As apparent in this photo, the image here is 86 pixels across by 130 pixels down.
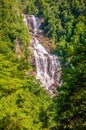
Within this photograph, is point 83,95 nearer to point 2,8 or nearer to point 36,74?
point 36,74

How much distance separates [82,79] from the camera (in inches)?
701

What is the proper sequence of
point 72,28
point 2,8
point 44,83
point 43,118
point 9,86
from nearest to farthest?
point 9,86, point 43,118, point 44,83, point 2,8, point 72,28

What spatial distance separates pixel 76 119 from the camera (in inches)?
714

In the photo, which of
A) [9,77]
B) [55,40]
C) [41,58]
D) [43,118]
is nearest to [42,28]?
[55,40]

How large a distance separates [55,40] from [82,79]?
134873 mm

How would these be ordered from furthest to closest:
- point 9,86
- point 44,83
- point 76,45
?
point 44,83 → point 9,86 → point 76,45

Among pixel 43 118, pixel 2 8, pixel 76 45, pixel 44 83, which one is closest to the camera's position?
pixel 76 45

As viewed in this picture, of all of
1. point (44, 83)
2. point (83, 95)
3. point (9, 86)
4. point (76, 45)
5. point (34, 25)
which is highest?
point (76, 45)

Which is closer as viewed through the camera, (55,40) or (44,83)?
(44,83)

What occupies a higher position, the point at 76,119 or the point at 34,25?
the point at 76,119

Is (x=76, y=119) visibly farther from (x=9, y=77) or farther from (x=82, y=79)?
(x=9, y=77)

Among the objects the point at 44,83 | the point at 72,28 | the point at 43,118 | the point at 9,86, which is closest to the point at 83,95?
the point at 9,86

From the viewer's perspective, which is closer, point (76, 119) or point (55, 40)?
point (76, 119)

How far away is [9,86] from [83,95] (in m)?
9.09
